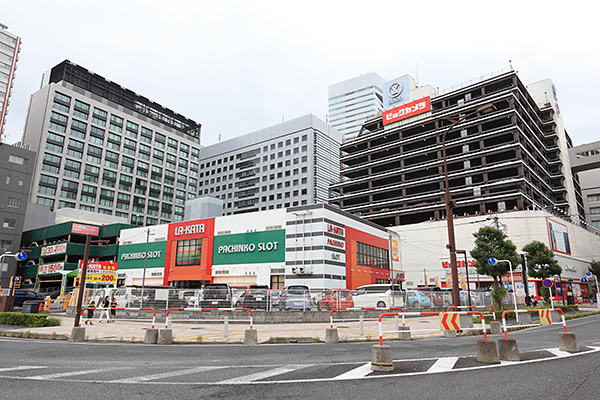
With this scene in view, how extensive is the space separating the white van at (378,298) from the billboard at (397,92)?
59.6m

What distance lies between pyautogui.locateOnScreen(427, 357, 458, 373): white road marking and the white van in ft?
59.5

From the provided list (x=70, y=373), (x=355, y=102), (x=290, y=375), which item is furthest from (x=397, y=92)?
(x=355, y=102)

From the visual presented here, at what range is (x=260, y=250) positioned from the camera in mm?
45062

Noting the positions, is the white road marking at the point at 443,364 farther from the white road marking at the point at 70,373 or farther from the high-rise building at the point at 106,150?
the high-rise building at the point at 106,150

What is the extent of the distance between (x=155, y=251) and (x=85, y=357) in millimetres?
45616

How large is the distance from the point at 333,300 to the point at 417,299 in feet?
20.8

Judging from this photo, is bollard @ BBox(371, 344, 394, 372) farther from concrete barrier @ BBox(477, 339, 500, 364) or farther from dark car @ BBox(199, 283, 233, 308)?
dark car @ BBox(199, 283, 233, 308)

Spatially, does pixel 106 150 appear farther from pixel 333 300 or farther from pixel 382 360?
pixel 382 360

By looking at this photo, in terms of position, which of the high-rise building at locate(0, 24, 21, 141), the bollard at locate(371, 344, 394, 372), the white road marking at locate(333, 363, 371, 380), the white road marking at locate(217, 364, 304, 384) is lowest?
the white road marking at locate(217, 364, 304, 384)

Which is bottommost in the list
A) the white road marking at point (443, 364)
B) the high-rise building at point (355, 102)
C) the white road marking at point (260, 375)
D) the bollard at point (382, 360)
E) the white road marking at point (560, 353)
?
the white road marking at point (260, 375)

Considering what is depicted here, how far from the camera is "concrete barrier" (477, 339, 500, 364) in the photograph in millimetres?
8359

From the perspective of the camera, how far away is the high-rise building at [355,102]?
15925 cm

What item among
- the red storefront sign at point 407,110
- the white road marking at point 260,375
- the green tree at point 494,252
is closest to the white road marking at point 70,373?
the white road marking at point 260,375

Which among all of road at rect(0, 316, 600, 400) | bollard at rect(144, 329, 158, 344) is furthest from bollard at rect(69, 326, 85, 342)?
road at rect(0, 316, 600, 400)
